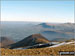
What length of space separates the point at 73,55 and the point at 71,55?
36cm

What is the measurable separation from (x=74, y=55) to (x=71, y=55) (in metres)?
0.52

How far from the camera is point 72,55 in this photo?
2136 centimetres

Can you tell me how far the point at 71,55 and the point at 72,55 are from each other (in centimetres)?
25

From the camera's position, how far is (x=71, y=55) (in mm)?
21203

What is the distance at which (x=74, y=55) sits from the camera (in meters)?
21.3

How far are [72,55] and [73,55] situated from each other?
150mm

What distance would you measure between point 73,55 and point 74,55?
0.52 feet
